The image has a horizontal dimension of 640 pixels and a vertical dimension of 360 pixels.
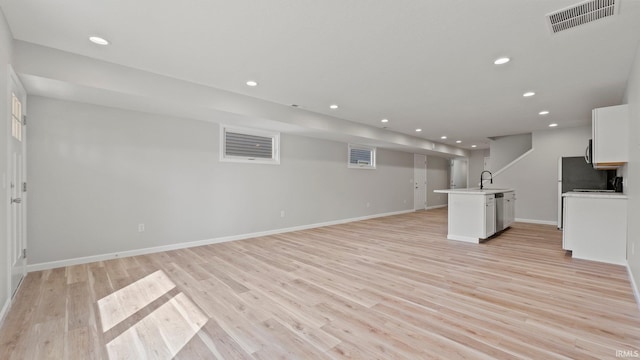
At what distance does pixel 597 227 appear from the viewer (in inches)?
148

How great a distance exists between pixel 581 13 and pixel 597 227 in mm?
3076

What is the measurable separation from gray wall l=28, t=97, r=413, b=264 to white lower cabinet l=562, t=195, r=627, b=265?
474 centimetres

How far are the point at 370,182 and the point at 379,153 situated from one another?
1.03 m

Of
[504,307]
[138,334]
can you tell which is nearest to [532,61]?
[504,307]

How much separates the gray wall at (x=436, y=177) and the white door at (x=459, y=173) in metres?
0.33

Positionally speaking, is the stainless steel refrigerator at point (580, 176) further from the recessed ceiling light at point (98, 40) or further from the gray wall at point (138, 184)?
the recessed ceiling light at point (98, 40)

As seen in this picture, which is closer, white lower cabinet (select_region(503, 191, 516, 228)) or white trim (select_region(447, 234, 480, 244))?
white trim (select_region(447, 234, 480, 244))

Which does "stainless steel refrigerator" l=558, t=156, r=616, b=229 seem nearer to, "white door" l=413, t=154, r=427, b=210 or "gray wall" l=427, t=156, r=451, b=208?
"white door" l=413, t=154, r=427, b=210

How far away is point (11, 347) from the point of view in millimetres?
1876

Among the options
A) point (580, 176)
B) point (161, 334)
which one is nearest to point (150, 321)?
point (161, 334)

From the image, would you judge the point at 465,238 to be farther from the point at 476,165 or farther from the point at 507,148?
the point at 476,165

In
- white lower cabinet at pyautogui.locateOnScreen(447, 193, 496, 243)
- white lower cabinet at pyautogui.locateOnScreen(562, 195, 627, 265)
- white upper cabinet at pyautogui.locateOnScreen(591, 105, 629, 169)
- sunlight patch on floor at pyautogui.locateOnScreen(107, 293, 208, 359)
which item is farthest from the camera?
white lower cabinet at pyautogui.locateOnScreen(447, 193, 496, 243)

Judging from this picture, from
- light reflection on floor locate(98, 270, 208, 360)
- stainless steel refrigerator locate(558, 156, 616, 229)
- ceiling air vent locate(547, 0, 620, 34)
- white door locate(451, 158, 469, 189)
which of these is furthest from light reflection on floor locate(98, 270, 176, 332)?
white door locate(451, 158, 469, 189)

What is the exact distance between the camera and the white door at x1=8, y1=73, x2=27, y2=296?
2654 mm
